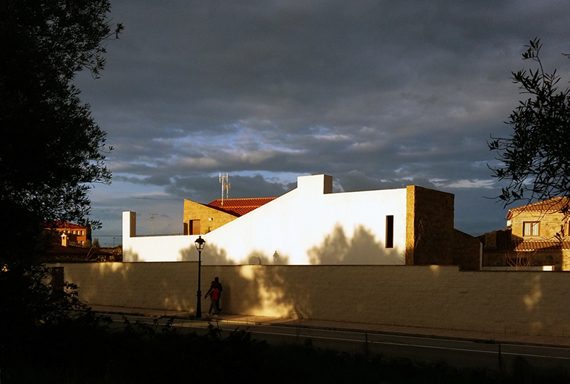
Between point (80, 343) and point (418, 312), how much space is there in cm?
1702

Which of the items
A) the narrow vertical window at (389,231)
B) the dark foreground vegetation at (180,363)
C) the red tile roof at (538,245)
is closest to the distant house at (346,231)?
the narrow vertical window at (389,231)

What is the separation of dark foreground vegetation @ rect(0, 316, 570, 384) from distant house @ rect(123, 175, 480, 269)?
1915 cm

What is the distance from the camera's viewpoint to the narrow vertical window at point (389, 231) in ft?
108

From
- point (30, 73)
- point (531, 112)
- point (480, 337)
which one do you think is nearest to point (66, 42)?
point (30, 73)

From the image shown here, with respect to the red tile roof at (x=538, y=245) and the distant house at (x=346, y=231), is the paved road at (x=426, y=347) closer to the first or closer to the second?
the distant house at (x=346, y=231)

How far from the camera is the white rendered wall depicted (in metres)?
33.1

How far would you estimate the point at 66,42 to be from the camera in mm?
13570

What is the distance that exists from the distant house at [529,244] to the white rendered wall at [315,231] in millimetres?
17148

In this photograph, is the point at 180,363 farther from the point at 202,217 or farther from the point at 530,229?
the point at 530,229

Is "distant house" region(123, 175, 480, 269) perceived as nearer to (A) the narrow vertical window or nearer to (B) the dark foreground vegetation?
(A) the narrow vertical window

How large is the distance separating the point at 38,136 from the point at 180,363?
5.02 metres

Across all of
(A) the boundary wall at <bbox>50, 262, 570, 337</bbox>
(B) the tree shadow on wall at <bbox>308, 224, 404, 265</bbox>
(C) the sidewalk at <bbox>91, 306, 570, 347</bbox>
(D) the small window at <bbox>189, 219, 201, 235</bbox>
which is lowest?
(C) the sidewalk at <bbox>91, 306, 570, 347</bbox>

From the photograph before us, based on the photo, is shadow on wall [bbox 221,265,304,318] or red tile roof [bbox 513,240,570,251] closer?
shadow on wall [bbox 221,265,304,318]

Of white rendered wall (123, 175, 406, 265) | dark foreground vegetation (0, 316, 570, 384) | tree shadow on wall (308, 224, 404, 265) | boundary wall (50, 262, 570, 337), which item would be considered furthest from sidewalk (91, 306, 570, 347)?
dark foreground vegetation (0, 316, 570, 384)
